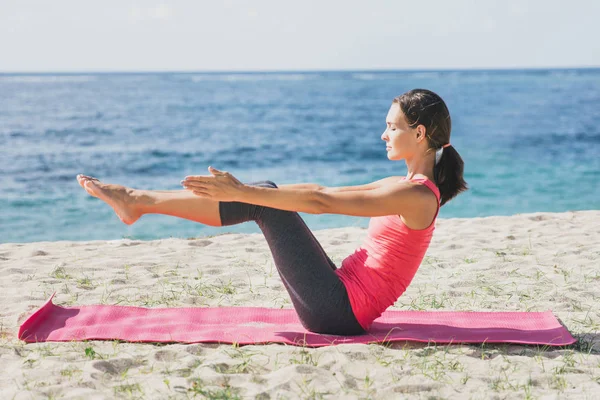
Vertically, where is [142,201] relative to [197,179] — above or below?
below

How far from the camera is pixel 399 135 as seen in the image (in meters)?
3.68

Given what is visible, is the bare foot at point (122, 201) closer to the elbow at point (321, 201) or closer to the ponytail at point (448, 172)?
the elbow at point (321, 201)

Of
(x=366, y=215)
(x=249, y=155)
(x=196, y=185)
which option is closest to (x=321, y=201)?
(x=366, y=215)

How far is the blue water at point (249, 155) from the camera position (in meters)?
12.0

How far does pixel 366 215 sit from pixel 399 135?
0.51 meters

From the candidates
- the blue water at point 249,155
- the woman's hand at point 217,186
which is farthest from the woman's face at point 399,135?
the blue water at point 249,155

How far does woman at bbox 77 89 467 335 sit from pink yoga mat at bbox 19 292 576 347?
0.22 metres

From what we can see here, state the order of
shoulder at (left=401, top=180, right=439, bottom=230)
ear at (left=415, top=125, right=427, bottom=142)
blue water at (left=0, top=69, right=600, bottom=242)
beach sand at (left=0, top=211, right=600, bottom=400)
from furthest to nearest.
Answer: blue water at (left=0, top=69, right=600, bottom=242) → ear at (left=415, top=125, right=427, bottom=142) → shoulder at (left=401, top=180, right=439, bottom=230) → beach sand at (left=0, top=211, right=600, bottom=400)

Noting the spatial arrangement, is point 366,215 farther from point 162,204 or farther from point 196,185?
point 162,204

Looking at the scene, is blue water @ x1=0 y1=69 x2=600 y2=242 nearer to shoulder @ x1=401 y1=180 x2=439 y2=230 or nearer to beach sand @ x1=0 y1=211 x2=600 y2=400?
beach sand @ x1=0 y1=211 x2=600 y2=400

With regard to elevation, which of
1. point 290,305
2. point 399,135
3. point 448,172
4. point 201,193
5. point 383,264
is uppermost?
point 399,135

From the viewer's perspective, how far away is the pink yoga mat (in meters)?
3.88

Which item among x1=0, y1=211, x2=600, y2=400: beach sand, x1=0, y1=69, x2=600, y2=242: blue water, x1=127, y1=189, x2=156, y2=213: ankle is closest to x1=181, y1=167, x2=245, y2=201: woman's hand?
x1=127, y1=189, x2=156, y2=213: ankle

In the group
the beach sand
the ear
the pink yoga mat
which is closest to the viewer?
the beach sand
